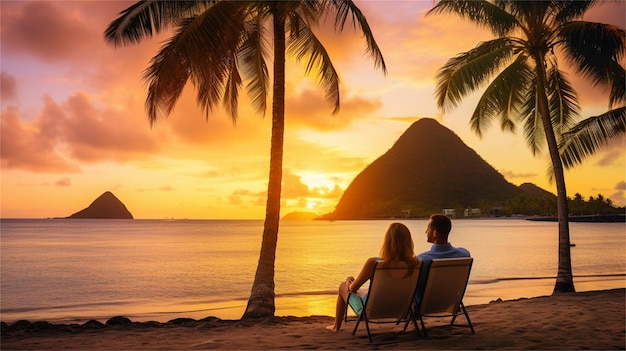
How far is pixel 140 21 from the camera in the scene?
355 inches

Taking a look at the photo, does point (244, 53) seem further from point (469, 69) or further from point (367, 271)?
point (367, 271)

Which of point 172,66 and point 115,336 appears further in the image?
point 172,66

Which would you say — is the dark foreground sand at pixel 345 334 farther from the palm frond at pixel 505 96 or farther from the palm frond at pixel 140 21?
the palm frond at pixel 505 96

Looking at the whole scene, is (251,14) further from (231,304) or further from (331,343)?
(231,304)

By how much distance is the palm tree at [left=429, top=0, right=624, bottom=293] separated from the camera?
12.9 m

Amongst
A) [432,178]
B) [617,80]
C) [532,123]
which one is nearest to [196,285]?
[532,123]

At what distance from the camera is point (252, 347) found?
686 centimetres

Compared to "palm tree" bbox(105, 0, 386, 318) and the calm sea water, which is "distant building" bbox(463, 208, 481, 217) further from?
"palm tree" bbox(105, 0, 386, 318)

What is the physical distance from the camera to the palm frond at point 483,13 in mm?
13484

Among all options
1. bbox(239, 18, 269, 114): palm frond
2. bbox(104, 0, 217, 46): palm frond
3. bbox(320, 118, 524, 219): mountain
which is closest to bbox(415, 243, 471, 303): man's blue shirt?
bbox(104, 0, 217, 46): palm frond

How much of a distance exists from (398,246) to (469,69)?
861cm

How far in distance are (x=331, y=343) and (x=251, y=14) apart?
21.0ft

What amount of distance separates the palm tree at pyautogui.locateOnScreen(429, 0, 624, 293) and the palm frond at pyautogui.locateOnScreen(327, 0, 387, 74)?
381cm

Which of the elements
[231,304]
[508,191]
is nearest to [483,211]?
[508,191]
